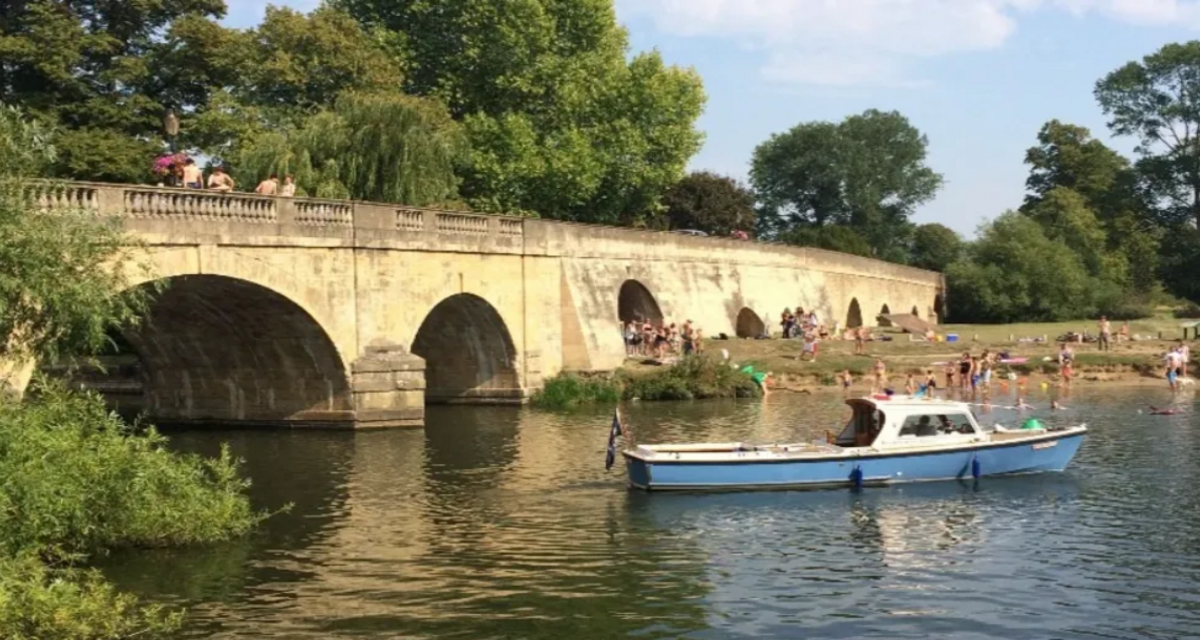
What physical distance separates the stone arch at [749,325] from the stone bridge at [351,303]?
10.3m

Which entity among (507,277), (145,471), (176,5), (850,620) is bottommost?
(850,620)

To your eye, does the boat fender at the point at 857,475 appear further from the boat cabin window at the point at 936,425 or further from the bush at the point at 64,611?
the bush at the point at 64,611

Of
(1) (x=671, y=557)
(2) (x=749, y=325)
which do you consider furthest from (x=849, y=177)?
(1) (x=671, y=557)

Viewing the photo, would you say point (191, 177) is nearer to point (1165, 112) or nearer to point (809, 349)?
point (809, 349)

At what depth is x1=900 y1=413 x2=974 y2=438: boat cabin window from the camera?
2408 centimetres

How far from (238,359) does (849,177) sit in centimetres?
7606

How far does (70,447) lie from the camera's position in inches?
655

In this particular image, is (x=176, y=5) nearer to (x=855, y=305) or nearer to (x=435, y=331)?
(x=435, y=331)

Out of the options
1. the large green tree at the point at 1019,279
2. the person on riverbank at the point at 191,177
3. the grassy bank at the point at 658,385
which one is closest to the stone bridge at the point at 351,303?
the grassy bank at the point at 658,385

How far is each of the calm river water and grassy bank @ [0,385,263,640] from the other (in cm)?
43

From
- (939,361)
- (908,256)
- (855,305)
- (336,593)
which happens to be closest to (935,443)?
(336,593)

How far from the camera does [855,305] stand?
6931cm

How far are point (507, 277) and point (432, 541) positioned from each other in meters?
19.3

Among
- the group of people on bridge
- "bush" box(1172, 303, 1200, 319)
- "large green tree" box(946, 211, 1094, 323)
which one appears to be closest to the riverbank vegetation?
the group of people on bridge
